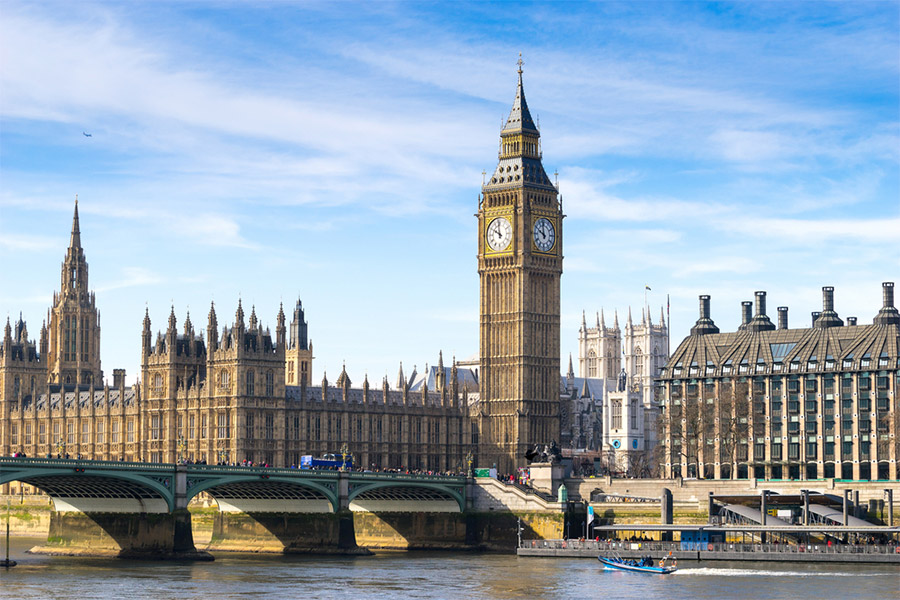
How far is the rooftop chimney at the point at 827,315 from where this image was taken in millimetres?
167125

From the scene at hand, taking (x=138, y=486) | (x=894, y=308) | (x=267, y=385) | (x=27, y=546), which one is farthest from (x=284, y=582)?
(x=894, y=308)

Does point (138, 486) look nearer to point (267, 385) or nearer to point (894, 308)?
point (267, 385)

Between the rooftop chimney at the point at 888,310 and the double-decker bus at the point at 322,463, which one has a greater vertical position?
the rooftop chimney at the point at 888,310

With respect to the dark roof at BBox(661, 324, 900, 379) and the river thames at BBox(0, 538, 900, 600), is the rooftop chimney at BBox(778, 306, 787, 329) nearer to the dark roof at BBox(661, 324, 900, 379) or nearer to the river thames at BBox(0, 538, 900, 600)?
the dark roof at BBox(661, 324, 900, 379)

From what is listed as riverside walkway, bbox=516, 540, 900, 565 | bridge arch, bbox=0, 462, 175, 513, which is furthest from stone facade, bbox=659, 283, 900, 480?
bridge arch, bbox=0, 462, 175, 513

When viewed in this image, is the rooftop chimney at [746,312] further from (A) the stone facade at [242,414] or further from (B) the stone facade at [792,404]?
(A) the stone facade at [242,414]

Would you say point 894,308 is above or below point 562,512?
above

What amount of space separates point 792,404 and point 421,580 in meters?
69.9

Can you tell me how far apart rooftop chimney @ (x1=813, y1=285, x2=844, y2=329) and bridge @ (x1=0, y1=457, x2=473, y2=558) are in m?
46.4

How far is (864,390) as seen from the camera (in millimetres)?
157000

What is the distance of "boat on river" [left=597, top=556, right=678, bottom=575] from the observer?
106 metres

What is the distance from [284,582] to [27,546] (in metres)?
43.5

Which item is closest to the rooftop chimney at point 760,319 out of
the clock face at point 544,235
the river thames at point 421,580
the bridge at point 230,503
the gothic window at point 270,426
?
the clock face at point 544,235

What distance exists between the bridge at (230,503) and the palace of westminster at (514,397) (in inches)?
969
